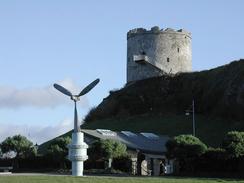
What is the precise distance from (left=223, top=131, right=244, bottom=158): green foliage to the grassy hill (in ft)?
64.1

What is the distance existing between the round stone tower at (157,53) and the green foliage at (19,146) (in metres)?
40.7

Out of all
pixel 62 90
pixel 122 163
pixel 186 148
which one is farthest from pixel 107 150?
pixel 62 90

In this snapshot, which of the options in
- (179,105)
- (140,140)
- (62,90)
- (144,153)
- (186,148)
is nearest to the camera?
(62,90)

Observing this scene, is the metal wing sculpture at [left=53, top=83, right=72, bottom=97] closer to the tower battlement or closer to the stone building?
the stone building

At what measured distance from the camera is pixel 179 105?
310ft

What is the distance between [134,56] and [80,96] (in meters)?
56.4

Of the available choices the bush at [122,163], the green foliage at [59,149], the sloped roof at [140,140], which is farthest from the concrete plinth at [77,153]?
the sloped roof at [140,140]

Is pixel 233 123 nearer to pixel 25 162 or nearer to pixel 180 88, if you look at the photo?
pixel 180 88

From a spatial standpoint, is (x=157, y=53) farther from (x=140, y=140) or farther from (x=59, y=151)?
(x=59, y=151)

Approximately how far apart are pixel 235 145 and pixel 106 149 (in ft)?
42.8

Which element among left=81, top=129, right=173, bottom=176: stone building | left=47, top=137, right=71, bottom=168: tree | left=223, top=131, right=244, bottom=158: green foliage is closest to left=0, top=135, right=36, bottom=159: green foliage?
left=47, top=137, right=71, bottom=168: tree

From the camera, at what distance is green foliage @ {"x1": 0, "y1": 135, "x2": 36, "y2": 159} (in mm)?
65812

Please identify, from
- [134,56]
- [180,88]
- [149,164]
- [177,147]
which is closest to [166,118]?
[180,88]

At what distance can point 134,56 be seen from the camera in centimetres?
10438
